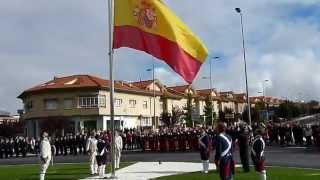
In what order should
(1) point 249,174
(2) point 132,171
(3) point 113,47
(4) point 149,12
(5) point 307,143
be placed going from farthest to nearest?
(5) point 307,143 < (2) point 132,171 < (1) point 249,174 < (3) point 113,47 < (4) point 149,12

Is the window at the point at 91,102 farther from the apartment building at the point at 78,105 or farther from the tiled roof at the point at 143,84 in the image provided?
the tiled roof at the point at 143,84

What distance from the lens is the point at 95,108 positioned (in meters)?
90.1

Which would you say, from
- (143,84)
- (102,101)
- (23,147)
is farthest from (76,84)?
(23,147)

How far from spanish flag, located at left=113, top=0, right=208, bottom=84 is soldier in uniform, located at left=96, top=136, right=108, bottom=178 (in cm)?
533

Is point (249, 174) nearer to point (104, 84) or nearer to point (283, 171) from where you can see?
point (283, 171)

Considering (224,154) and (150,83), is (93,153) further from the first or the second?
(150,83)

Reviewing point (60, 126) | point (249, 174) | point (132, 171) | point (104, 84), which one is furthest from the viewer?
point (104, 84)

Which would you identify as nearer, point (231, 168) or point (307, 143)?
point (231, 168)

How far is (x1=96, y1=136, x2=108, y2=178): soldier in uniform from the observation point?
73.9 ft

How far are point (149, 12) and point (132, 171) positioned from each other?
8921 mm

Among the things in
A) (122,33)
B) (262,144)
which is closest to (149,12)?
(122,33)

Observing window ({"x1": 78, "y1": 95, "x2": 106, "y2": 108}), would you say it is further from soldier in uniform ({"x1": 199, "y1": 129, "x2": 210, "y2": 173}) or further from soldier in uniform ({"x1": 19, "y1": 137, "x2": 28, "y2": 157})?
soldier in uniform ({"x1": 199, "y1": 129, "x2": 210, "y2": 173})

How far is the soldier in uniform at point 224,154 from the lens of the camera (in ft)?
49.8

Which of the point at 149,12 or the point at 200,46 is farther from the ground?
the point at 149,12
